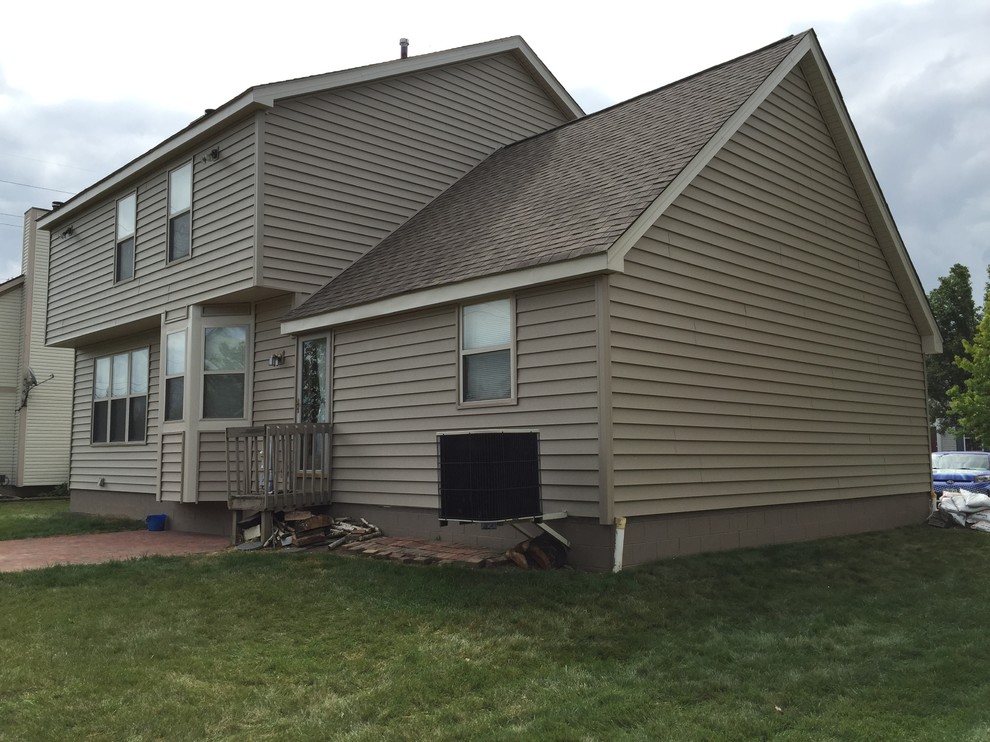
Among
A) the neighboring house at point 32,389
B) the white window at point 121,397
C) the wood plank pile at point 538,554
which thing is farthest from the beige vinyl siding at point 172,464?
the neighboring house at point 32,389

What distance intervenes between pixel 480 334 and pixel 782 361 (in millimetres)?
3879

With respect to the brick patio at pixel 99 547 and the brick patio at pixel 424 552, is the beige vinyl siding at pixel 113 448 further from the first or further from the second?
the brick patio at pixel 424 552

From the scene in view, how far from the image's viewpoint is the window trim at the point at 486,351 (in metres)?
8.55

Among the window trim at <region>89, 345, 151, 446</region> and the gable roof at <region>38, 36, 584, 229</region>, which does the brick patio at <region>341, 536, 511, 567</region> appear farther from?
the window trim at <region>89, 345, 151, 446</region>

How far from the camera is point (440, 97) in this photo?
46.4ft

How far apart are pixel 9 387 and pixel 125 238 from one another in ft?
43.0

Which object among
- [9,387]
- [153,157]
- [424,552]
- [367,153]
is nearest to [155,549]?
[424,552]

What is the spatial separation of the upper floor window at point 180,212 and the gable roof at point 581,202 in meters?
2.76

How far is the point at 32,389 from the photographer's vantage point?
24.2 m

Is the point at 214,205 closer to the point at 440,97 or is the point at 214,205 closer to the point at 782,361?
the point at 440,97

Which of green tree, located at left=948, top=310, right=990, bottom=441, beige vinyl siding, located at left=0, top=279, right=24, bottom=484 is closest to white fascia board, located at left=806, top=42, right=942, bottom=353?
green tree, located at left=948, top=310, right=990, bottom=441

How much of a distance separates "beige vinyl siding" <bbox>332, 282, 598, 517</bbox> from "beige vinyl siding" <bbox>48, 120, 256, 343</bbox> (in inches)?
93.9

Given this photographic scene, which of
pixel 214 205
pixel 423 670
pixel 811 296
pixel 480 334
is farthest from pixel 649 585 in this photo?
pixel 214 205

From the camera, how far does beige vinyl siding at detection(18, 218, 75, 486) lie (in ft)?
A: 79.4
